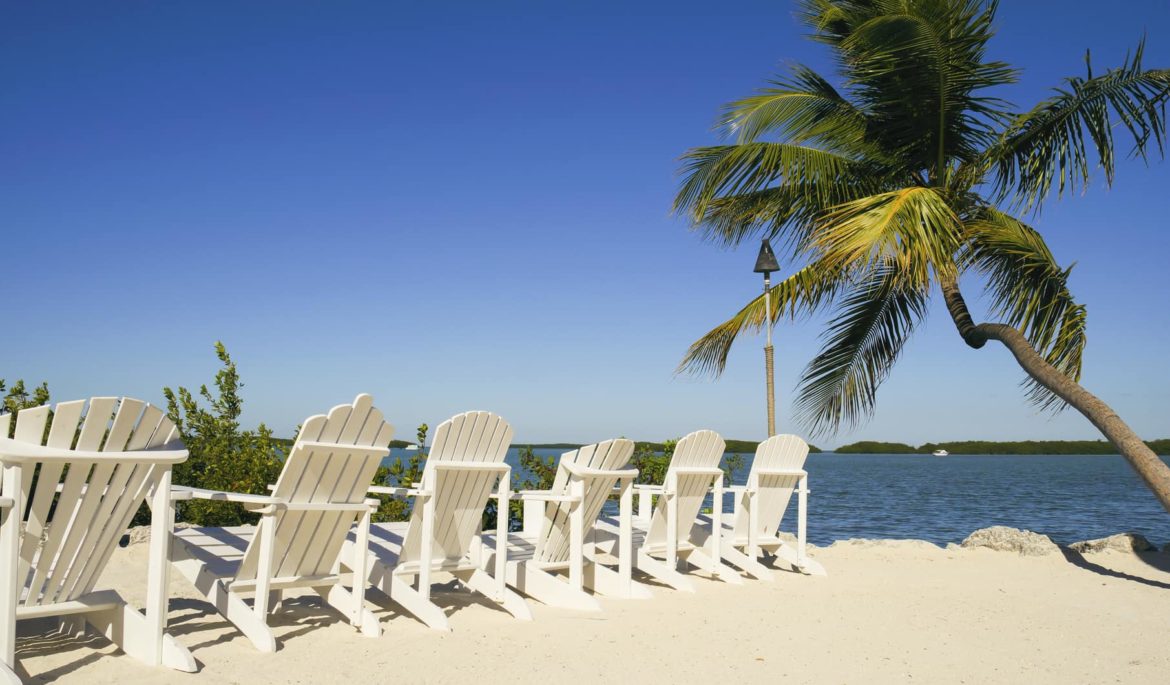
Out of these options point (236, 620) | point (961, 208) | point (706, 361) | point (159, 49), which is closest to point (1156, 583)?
point (961, 208)

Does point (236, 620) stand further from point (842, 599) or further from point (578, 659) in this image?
point (842, 599)

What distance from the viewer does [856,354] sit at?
36.6 ft

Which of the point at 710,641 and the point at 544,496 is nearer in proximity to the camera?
the point at 710,641

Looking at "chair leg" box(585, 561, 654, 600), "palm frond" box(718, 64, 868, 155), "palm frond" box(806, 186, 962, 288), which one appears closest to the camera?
"chair leg" box(585, 561, 654, 600)

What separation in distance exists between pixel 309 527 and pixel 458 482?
1022 mm

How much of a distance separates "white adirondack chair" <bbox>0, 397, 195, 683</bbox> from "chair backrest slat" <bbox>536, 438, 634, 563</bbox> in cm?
267

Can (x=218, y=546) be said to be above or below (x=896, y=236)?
below

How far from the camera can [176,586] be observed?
6277 millimetres

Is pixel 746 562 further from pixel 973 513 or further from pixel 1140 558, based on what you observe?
pixel 973 513

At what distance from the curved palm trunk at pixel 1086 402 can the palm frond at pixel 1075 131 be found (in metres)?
1.37

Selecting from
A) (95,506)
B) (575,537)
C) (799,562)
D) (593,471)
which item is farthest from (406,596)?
(799,562)

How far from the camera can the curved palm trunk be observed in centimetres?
792

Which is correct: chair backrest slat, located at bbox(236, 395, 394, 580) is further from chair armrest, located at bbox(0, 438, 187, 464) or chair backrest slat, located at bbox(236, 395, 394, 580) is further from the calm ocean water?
the calm ocean water

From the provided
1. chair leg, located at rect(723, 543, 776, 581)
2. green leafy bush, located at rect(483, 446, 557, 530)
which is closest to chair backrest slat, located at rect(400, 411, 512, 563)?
chair leg, located at rect(723, 543, 776, 581)
